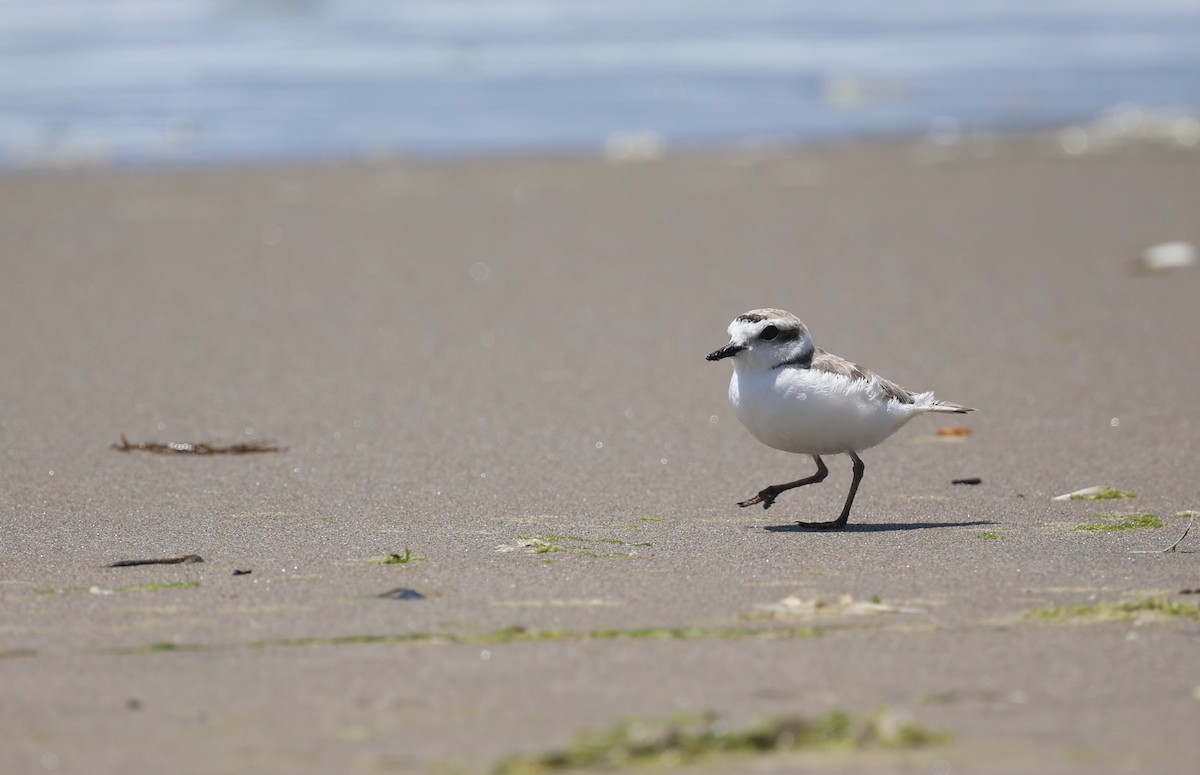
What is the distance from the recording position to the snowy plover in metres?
4.95

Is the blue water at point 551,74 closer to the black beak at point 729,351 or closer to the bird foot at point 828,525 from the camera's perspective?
the black beak at point 729,351

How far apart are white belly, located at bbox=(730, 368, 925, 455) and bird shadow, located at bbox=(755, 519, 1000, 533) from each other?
0.25 meters

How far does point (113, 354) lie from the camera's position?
8031mm

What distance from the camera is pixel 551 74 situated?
2303 cm

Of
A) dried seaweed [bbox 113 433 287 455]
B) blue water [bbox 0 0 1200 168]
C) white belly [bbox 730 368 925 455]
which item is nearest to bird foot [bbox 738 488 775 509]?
white belly [bbox 730 368 925 455]

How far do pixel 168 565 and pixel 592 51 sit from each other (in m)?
22.2

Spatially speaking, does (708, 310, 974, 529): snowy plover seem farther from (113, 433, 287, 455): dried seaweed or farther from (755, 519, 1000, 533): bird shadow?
(113, 433, 287, 455): dried seaweed

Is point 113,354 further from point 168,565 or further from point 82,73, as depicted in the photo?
point 82,73

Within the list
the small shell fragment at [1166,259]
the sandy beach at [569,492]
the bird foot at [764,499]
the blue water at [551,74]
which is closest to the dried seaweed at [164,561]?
the sandy beach at [569,492]

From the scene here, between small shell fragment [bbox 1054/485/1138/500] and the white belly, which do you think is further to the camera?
small shell fragment [bbox 1054/485/1138/500]

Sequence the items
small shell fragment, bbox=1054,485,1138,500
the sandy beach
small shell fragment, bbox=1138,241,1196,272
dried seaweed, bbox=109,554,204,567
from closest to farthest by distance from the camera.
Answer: the sandy beach < dried seaweed, bbox=109,554,204,567 < small shell fragment, bbox=1054,485,1138,500 < small shell fragment, bbox=1138,241,1196,272

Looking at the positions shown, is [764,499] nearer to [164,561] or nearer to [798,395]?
[798,395]

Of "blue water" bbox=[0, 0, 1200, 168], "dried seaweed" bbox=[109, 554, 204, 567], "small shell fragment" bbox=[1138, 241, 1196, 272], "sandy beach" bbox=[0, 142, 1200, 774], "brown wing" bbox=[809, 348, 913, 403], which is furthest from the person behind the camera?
"blue water" bbox=[0, 0, 1200, 168]

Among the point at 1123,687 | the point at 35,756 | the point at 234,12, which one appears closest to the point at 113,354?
the point at 35,756
